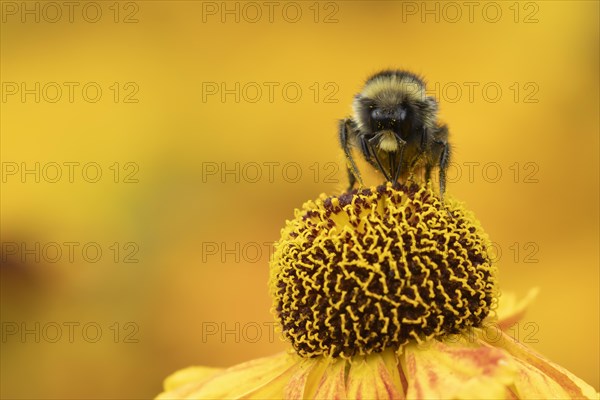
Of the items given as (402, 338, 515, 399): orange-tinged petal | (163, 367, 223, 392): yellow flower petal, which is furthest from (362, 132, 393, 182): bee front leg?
(163, 367, 223, 392): yellow flower petal

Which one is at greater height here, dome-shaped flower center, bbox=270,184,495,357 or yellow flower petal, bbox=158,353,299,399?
dome-shaped flower center, bbox=270,184,495,357

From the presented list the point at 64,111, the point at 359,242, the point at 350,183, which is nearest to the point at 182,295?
the point at 64,111

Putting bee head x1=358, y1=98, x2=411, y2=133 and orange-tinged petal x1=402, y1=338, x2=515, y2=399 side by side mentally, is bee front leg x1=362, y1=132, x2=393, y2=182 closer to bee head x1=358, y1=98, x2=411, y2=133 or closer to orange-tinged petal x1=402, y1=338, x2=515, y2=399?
bee head x1=358, y1=98, x2=411, y2=133

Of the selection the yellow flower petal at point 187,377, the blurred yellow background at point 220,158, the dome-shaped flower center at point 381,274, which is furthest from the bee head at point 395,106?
the blurred yellow background at point 220,158

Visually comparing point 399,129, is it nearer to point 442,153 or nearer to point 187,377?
point 442,153

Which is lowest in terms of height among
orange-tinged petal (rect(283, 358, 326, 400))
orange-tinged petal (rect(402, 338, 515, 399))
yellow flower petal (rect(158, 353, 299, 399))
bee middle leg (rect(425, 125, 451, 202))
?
yellow flower petal (rect(158, 353, 299, 399))

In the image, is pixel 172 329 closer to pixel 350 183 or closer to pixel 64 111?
pixel 64 111

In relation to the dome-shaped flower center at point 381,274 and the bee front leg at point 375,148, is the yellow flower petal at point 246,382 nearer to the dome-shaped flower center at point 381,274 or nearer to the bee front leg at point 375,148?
the dome-shaped flower center at point 381,274
